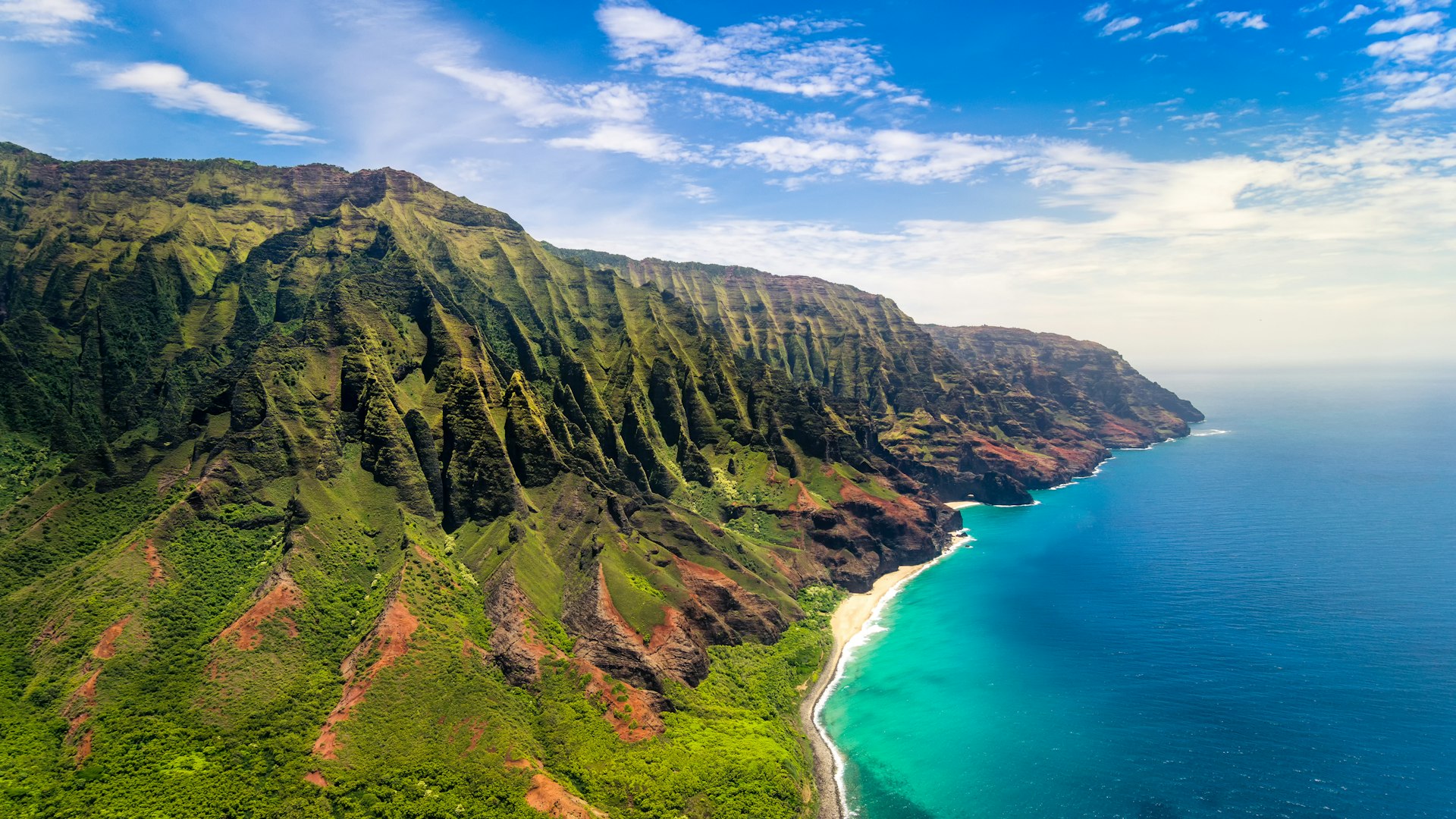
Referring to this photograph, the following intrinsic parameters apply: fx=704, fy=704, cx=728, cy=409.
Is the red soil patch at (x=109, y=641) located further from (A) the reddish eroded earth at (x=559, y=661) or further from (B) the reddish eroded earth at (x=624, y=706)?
(B) the reddish eroded earth at (x=624, y=706)

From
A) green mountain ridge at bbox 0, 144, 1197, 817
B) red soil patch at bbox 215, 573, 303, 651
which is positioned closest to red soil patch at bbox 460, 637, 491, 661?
green mountain ridge at bbox 0, 144, 1197, 817

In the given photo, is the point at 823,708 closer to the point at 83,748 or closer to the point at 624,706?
the point at 624,706

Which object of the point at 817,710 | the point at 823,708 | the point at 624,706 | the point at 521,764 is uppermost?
the point at 624,706

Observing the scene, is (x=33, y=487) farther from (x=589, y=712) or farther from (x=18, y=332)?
(x=589, y=712)

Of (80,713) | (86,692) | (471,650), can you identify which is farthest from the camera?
(471,650)

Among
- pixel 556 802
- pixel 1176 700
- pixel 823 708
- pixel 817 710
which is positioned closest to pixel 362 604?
pixel 556 802

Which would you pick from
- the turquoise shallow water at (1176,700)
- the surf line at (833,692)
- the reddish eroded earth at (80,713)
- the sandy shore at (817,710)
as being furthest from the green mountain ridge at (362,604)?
the turquoise shallow water at (1176,700)

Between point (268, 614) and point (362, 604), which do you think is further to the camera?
point (362, 604)
